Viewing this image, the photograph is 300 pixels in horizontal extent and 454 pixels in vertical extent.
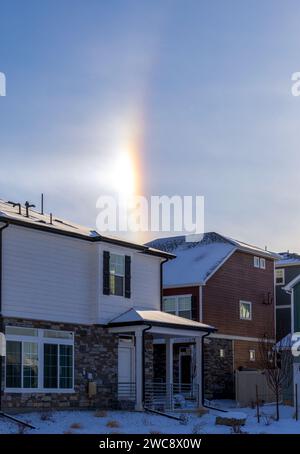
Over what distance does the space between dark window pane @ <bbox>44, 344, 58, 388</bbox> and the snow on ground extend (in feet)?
3.70

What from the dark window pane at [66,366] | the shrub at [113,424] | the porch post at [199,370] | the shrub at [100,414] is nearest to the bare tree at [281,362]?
the porch post at [199,370]

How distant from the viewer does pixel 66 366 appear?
28297mm

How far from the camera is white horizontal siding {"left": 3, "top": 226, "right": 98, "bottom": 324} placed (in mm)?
26500

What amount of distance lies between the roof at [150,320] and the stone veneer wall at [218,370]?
8421 mm

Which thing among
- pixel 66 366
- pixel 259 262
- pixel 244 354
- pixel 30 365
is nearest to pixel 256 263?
pixel 259 262

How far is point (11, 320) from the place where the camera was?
86.5 ft

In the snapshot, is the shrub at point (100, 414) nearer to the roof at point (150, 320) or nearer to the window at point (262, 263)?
the roof at point (150, 320)

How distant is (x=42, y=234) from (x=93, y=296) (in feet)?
11.0

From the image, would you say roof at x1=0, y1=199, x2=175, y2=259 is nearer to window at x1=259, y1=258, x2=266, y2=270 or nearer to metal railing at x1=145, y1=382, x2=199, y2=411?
metal railing at x1=145, y1=382, x2=199, y2=411

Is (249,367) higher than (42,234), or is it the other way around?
(42,234)

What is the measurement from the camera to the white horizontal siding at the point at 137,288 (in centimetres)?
2983

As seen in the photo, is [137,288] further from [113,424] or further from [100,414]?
[113,424]
